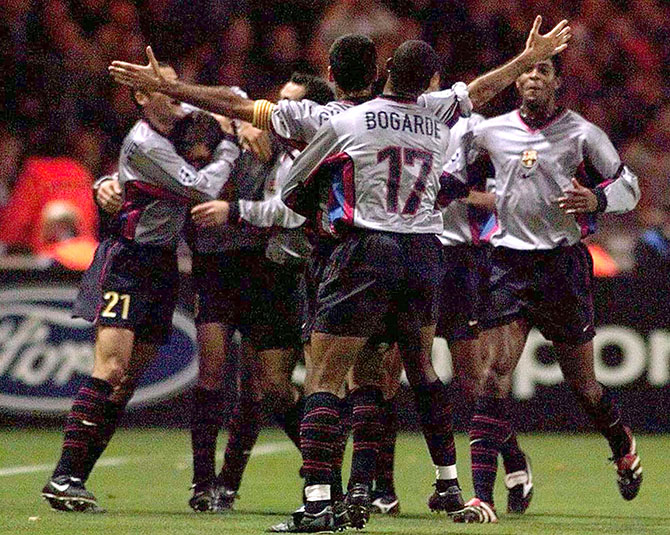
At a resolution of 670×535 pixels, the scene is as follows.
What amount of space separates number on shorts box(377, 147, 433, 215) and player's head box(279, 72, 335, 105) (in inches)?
42.4

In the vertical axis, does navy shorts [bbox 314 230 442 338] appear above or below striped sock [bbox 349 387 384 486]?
above

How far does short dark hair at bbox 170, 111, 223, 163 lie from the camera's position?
27.4 ft

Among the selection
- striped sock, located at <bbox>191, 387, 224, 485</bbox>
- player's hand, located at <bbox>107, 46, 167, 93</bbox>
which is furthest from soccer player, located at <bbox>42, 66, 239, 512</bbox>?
player's hand, located at <bbox>107, 46, 167, 93</bbox>

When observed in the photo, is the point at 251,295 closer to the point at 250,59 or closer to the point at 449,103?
the point at 449,103

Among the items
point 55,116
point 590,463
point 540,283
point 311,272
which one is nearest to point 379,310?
point 311,272

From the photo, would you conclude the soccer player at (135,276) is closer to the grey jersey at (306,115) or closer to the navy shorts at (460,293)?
the grey jersey at (306,115)

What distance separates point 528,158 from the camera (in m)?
8.28

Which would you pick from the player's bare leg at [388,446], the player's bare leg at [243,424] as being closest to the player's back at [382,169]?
the player's bare leg at [388,446]

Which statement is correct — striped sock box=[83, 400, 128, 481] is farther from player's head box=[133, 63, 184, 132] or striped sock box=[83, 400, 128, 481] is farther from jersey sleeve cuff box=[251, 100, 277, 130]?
jersey sleeve cuff box=[251, 100, 277, 130]

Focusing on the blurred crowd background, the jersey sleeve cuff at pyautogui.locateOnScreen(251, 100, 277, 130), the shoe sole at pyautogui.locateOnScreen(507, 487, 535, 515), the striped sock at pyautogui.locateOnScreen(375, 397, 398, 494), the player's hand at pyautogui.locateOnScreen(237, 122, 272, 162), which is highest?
the blurred crowd background

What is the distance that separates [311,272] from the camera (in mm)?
7305

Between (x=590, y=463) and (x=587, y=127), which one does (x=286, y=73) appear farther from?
(x=587, y=127)

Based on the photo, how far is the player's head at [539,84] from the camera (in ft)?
27.2

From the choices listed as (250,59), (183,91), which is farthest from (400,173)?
(250,59)
